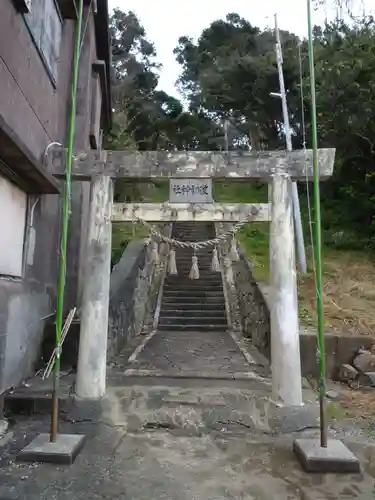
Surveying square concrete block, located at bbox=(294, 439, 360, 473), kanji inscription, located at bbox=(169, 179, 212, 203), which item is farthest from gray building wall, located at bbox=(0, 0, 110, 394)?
square concrete block, located at bbox=(294, 439, 360, 473)

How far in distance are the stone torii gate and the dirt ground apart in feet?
9.48

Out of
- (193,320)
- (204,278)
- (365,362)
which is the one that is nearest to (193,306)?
(193,320)

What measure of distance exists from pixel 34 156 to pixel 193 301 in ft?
27.7

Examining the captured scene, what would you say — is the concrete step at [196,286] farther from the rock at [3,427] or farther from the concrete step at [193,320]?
the rock at [3,427]

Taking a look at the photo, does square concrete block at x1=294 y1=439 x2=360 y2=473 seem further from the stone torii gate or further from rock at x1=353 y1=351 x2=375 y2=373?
rock at x1=353 y1=351 x2=375 y2=373

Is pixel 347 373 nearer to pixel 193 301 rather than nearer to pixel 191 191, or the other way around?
pixel 191 191

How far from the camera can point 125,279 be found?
10953mm

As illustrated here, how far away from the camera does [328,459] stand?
4.82 metres

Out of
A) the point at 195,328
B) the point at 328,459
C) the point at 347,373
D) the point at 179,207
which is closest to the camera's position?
the point at 328,459

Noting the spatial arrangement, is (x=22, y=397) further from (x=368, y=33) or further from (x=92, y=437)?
(x=368, y=33)

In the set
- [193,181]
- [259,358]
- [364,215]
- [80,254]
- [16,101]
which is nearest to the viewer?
[16,101]

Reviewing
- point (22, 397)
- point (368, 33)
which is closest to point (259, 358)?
point (22, 397)

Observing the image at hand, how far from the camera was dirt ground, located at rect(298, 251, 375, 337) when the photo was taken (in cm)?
901

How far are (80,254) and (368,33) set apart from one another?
13758 mm
